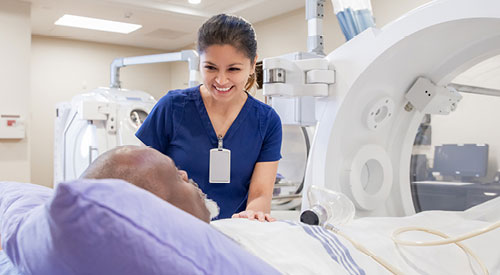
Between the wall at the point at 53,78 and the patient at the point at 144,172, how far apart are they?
19.3 feet

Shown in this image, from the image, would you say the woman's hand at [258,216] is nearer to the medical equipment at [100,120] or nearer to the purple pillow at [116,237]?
the purple pillow at [116,237]

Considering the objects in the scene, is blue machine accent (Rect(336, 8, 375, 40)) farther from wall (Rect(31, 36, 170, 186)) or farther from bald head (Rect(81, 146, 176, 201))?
wall (Rect(31, 36, 170, 186))

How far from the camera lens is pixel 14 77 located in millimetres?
4410

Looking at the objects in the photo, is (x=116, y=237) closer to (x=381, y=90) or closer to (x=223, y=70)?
(x=223, y=70)

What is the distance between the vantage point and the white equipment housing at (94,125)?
12.0 ft

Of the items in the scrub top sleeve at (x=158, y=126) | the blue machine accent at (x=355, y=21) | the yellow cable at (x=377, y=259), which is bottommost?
the yellow cable at (x=377, y=259)

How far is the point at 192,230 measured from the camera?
1.45 ft

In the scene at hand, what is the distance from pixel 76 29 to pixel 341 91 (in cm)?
519

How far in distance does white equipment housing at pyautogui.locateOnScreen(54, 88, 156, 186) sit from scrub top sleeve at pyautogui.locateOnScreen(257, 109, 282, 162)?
7.94 feet

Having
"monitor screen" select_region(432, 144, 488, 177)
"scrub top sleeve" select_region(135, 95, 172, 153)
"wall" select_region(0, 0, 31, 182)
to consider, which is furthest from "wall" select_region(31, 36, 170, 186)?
"monitor screen" select_region(432, 144, 488, 177)

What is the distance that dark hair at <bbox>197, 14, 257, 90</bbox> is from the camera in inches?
46.9

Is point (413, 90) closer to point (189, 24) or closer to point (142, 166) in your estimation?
point (142, 166)

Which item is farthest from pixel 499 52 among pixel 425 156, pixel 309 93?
pixel 309 93

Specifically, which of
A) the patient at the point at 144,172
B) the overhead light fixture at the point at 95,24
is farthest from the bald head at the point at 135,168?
the overhead light fixture at the point at 95,24
